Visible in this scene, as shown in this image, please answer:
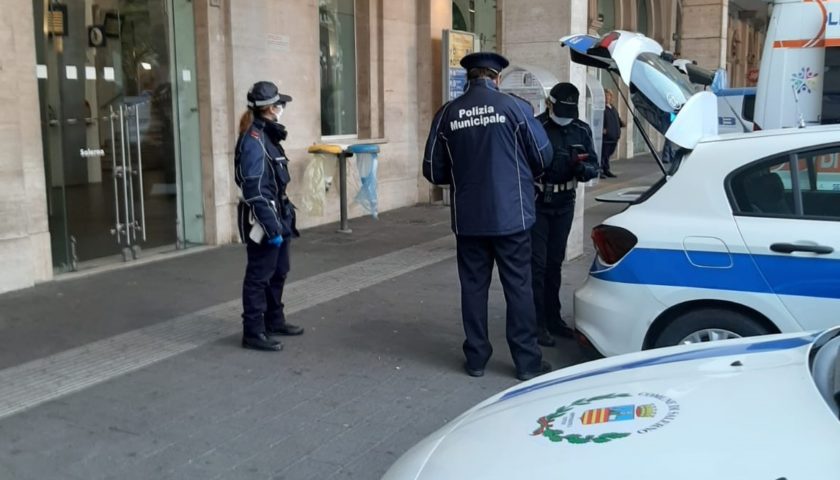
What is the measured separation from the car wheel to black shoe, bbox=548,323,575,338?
1533 millimetres

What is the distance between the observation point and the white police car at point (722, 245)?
4.58 metres

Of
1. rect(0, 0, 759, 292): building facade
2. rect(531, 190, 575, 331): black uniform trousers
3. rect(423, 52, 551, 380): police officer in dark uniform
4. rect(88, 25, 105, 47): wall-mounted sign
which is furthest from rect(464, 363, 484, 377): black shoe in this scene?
rect(88, 25, 105, 47): wall-mounted sign

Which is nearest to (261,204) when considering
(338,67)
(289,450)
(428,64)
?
(289,450)

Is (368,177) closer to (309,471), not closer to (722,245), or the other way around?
(722,245)

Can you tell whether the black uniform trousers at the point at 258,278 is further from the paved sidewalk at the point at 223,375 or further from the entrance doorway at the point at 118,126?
the entrance doorway at the point at 118,126

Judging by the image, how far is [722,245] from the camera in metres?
4.74

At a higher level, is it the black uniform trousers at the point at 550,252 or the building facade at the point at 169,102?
the building facade at the point at 169,102

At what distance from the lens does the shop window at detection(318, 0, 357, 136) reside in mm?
12406

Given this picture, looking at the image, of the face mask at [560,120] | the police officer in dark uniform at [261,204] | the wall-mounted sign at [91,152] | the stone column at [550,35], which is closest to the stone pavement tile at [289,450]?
the police officer in dark uniform at [261,204]

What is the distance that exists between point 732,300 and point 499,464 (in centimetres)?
273

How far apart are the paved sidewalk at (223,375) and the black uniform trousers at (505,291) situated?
0.19 metres

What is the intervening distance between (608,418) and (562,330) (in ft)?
13.4

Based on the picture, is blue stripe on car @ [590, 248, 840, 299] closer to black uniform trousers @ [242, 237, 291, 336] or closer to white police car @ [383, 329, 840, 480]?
white police car @ [383, 329, 840, 480]

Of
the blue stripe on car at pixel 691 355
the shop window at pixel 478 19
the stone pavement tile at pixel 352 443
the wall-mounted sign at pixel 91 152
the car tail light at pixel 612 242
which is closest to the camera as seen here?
the blue stripe on car at pixel 691 355
